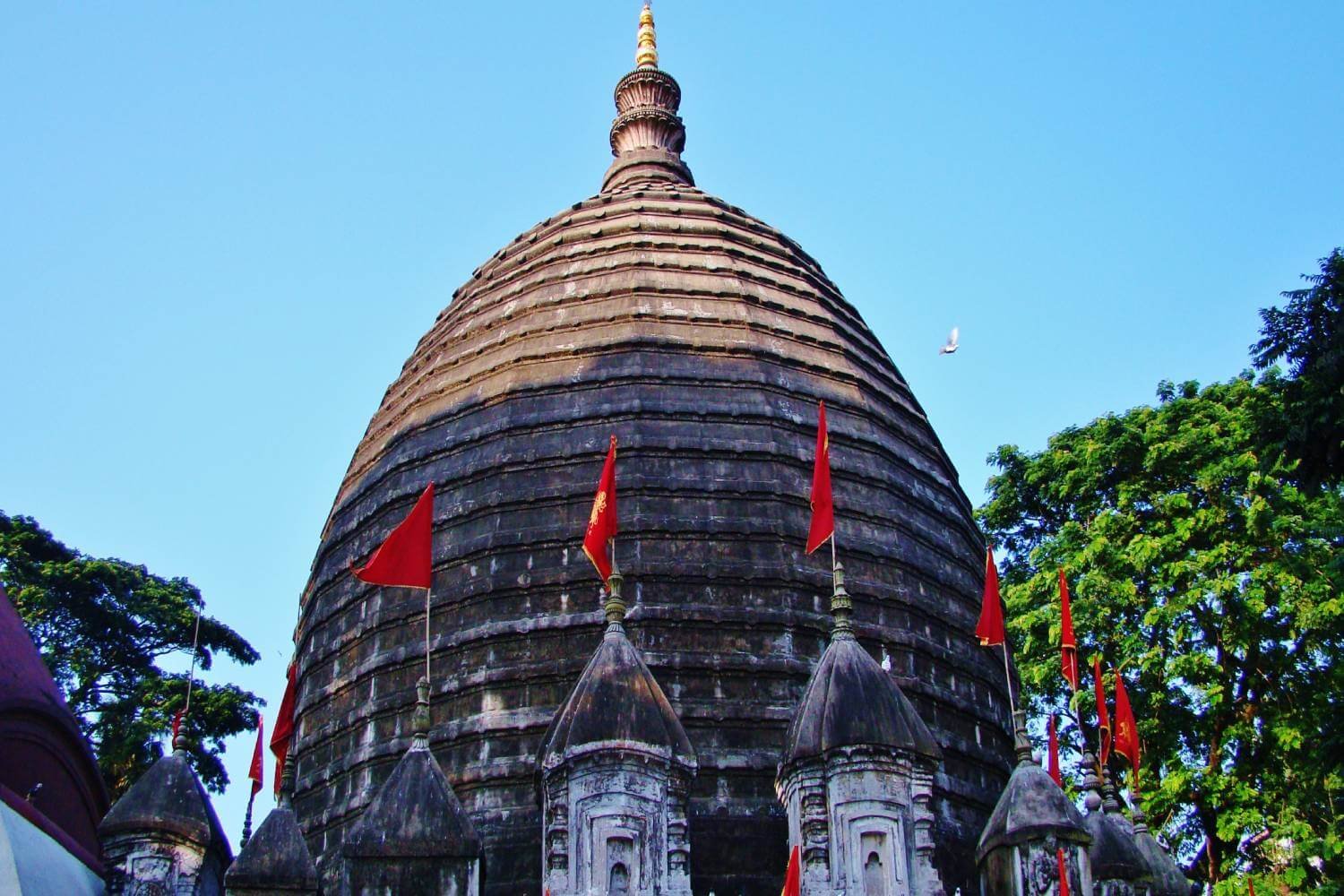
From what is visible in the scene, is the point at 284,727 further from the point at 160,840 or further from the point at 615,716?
the point at 615,716

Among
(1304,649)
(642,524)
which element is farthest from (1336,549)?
(642,524)

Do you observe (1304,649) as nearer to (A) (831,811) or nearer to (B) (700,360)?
(B) (700,360)

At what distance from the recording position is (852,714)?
10625 mm

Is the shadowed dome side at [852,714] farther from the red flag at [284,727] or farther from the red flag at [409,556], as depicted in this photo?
the red flag at [284,727]

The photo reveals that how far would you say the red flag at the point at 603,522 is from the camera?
40.5 ft

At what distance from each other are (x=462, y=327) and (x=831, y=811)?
8.46 m

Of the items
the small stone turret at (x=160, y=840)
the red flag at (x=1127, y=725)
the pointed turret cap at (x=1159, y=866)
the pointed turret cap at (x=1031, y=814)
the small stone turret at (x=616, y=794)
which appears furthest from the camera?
the red flag at (x=1127, y=725)

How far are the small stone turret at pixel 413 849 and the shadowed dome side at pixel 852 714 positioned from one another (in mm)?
2357

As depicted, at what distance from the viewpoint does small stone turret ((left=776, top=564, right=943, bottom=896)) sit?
10133 mm

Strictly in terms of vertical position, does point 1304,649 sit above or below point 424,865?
above

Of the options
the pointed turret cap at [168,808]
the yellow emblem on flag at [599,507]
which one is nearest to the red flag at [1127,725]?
the yellow emblem on flag at [599,507]

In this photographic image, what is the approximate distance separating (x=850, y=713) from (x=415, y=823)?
309 centimetres

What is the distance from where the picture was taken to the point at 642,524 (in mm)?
13625

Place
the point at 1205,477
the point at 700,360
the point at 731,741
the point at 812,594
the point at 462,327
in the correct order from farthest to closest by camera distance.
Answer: the point at 1205,477
the point at 462,327
the point at 700,360
the point at 812,594
the point at 731,741
